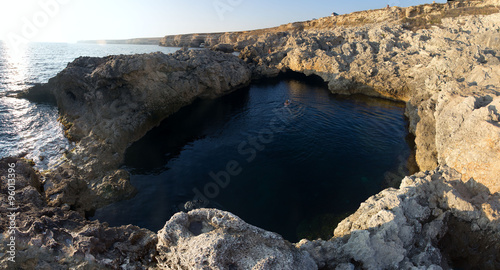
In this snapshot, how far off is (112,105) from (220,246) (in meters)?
23.6

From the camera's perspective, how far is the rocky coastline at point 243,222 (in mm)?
6797

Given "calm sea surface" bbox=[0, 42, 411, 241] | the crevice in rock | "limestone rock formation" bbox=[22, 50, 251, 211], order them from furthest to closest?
1. "limestone rock formation" bbox=[22, 50, 251, 211]
2. "calm sea surface" bbox=[0, 42, 411, 241]
3. the crevice in rock

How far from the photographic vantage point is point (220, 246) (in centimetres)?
596

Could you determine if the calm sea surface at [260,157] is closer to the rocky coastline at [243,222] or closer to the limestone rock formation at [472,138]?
the rocky coastline at [243,222]

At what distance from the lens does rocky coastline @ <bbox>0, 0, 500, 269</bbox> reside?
6797mm

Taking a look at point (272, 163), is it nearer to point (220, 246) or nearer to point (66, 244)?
point (220, 246)

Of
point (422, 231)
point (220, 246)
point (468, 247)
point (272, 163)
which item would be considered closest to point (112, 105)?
point (272, 163)

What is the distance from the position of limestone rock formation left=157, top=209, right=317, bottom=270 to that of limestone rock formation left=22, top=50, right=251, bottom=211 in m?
10.8

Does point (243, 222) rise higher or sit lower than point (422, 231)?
higher

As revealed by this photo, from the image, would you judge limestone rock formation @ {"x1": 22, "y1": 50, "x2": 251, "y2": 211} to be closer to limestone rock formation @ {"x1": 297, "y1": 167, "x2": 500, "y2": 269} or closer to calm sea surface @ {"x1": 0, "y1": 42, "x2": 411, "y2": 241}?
calm sea surface @ {"x1": 0, "y1": 42, "x2": 411, "y2": 241}

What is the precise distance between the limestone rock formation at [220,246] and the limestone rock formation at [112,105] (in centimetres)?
1077

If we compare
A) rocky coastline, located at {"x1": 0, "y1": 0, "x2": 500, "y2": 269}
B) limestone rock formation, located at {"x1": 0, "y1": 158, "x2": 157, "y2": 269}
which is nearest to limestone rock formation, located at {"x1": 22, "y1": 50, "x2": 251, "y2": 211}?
rocky coastline, located at {"x1": 0, "y1": 0, "x2": 500, "y2": 269}

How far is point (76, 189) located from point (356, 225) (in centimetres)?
1672

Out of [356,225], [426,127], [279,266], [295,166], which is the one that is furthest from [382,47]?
[279,266]
